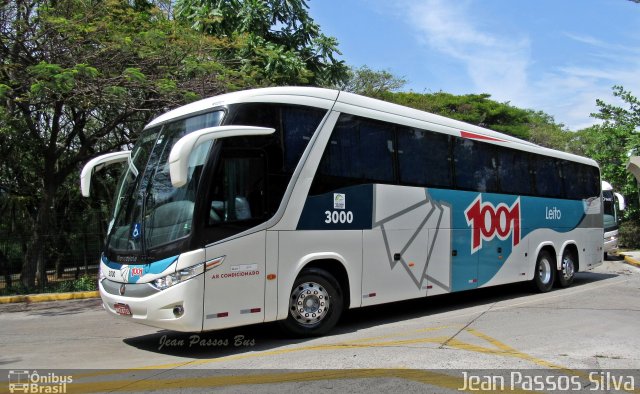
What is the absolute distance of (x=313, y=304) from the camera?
759 centimetres

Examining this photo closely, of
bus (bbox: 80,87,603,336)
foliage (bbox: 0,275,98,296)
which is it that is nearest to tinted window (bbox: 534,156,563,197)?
bus (bbox: 80,87,603,336)

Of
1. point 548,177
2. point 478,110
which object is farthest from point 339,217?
point 478,110

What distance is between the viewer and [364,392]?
16.6ft

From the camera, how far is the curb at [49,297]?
40.7ft

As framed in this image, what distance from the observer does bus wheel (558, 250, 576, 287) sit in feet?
43.6

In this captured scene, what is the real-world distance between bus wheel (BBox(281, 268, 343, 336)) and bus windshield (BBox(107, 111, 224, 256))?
1.89 m

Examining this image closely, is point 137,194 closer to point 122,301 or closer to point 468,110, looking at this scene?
point 122,301

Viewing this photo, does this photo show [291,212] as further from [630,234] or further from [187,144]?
[630,234]

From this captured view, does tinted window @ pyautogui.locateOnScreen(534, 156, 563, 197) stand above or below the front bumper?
above

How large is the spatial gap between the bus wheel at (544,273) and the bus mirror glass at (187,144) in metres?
8.55

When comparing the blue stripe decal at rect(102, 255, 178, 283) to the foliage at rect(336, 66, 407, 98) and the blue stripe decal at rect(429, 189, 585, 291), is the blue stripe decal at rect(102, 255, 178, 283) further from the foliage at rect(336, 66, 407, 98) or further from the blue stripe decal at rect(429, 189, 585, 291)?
the foliage at rect(336, 66, 407, 98)

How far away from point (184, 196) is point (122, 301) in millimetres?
1530

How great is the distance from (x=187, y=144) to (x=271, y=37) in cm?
1255

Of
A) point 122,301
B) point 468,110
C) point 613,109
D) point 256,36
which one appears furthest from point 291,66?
point 468,110
